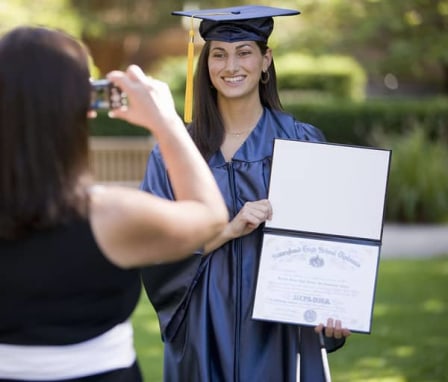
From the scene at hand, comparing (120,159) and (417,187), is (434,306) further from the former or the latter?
(120,159)

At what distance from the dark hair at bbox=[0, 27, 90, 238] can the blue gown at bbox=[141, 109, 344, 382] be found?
5.12ft

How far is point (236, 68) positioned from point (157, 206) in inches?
68.4

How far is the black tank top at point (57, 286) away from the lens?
224 centimetres

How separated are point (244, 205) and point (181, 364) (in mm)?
678

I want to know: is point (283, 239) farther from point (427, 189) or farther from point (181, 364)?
point (427, 189)

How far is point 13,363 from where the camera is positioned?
2.31 m

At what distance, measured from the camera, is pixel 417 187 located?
42.4 ft

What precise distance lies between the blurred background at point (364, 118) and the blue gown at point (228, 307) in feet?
8.86

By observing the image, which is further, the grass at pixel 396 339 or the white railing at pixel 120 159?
the white railing at pixel 120 159

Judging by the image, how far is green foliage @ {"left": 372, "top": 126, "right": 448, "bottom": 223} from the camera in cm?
1288

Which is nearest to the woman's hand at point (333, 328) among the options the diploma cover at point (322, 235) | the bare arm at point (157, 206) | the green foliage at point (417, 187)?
the diploma cover at point (322, 235)

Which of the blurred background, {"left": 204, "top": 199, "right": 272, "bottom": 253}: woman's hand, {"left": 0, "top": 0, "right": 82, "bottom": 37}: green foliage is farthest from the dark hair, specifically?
{"left": 0, "top": 0, "right": 82, "bottom": 37}: green foliage

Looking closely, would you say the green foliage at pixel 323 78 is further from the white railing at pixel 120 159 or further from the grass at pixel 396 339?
the grass at pixel 396 339

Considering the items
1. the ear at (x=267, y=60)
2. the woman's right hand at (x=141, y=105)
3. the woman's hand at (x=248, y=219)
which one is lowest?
the woman's hand at (x=248, y=219)
